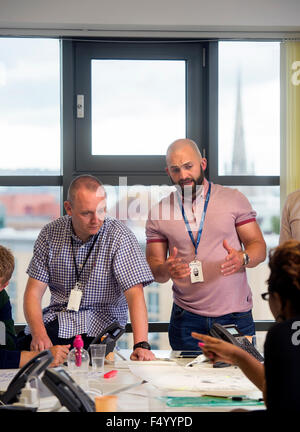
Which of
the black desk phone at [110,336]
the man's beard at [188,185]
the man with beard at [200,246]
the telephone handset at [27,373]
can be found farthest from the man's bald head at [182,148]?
the telephone handset at [27,373]

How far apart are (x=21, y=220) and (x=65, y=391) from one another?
3.18 metres

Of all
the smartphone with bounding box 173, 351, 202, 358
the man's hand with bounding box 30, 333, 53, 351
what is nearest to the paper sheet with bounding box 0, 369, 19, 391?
the man's hand with bounding box 30, 333, 53, 351

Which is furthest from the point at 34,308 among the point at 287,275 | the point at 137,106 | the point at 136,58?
the point at 136,58

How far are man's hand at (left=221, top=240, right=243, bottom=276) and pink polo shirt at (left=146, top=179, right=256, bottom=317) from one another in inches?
7.6

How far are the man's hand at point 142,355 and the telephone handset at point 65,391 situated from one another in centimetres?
97

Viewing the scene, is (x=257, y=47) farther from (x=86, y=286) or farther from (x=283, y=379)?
(x=283, y=379)

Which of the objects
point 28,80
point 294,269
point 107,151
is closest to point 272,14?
point 107,151

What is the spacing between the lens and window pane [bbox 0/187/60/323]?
187 inches

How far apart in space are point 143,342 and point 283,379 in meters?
1.38

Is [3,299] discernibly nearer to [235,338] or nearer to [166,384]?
[166,384]

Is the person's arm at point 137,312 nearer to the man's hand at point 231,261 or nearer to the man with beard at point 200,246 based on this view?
the man with beard at point 200,246

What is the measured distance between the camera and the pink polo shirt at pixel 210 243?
128 inches

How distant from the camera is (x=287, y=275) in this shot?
1.63 meters

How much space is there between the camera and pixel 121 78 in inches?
188
